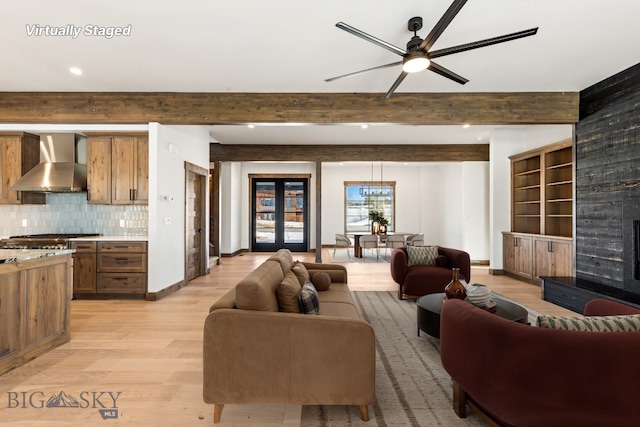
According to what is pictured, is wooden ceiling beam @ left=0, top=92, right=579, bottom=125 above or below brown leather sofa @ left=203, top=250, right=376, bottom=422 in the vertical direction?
above

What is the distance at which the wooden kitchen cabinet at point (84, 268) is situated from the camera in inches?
187

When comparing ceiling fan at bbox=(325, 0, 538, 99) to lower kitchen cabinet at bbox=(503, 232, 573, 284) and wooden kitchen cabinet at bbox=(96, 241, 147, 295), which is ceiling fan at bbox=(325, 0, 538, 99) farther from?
wooden kitchen cabinet at bbox=(96, 241, 147, 295)

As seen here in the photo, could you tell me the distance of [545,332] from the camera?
1.46 meters

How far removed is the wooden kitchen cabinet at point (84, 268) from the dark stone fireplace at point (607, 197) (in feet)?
21.8

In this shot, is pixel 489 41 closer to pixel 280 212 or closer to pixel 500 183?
pixel 500 183

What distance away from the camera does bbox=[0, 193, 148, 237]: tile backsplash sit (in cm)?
533

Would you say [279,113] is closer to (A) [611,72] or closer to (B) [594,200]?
(A) [611,72]

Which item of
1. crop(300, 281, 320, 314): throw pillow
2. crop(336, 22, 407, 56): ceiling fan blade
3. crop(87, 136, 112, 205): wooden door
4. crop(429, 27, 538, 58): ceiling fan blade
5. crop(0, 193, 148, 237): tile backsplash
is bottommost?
crop(300, 281, 320, 314): throw pillow

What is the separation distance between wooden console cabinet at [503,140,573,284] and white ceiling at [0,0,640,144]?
74.4 inches

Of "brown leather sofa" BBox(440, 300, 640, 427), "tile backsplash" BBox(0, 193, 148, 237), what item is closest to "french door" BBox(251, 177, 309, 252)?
"tile backsplash" BBox(0, 193, 148, 237)

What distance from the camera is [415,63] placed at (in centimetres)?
291

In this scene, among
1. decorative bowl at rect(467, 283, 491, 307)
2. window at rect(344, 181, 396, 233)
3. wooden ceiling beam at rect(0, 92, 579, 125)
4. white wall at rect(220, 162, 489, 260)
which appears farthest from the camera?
window at rect(344, 181, 396, 233)

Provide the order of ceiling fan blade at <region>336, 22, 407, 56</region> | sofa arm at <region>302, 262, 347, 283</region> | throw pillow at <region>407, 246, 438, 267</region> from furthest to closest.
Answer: throw pillow at <region>407, 246, 438, 267</region>
sofa arm at <region>302, 262, 347, 283</region>
ceiling fan blade at <region>336, 22, 407, 56</region>

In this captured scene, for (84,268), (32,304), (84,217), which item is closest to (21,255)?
(32,304)
